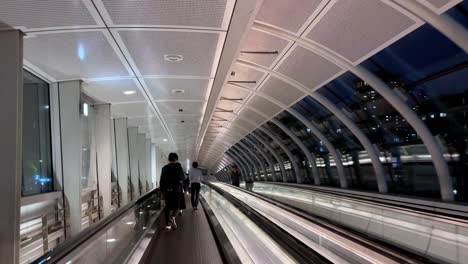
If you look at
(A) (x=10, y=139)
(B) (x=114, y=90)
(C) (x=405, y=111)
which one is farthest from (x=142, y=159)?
(A) (x=10, y=139)

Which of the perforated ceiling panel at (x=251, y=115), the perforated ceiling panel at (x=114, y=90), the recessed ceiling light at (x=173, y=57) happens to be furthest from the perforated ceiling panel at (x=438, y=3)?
the perforated ceiling panel at (x=251, y=115)

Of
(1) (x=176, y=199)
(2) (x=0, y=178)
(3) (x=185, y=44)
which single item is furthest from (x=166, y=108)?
(2) (x=0, y=178)

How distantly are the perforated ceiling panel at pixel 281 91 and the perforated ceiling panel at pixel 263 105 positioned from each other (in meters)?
0.78

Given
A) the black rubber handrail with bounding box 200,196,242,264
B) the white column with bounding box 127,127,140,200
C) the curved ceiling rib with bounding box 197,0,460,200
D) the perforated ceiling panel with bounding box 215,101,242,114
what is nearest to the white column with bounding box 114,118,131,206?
the white column with bounding box 127,127,140,200

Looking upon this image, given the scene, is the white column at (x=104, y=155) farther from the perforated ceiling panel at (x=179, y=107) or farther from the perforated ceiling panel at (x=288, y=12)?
the perforated ceiling panel at (x=288, y=12)

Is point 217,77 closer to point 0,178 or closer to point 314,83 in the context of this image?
point 314,83

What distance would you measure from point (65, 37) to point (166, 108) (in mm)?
6440

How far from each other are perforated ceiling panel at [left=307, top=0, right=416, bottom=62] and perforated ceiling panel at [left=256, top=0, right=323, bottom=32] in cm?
28

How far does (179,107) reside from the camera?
1203cm

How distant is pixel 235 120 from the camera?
18.8 m

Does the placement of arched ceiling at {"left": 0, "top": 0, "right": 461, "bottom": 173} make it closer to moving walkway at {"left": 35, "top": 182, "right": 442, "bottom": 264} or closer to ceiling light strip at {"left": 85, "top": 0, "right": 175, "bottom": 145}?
ceiling light strip at {"left": 85, "top": 0, "right": 175, "bottom": 145}

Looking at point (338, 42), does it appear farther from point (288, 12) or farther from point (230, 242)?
point (230, 242)

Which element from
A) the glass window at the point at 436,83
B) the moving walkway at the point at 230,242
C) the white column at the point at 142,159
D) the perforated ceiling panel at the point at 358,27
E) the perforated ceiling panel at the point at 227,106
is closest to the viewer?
the moving walkway at the point at 230,242

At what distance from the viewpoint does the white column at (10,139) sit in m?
5.46
